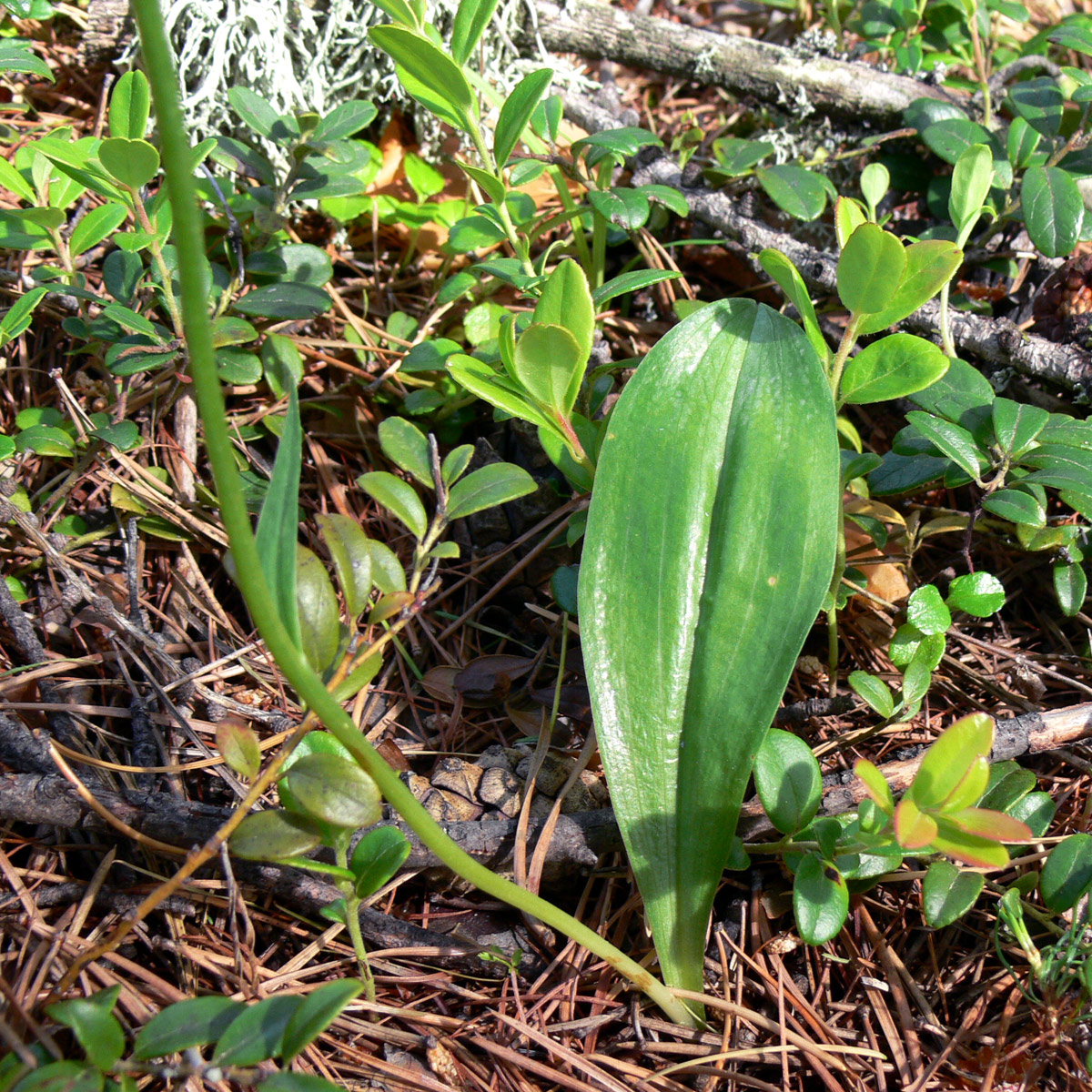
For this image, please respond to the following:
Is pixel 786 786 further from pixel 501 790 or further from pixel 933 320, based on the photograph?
pixel 933 320

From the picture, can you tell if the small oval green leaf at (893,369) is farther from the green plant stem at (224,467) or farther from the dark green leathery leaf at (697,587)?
the green plant stem at (224,467)

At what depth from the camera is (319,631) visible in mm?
759

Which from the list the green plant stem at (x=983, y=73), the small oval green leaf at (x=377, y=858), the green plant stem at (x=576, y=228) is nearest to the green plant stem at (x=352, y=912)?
the small oval green leaf at (x=377, y=858)

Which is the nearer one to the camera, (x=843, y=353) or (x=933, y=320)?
(x=843, y=353)

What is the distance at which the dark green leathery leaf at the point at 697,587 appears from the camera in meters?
0.93

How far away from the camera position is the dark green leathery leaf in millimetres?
925

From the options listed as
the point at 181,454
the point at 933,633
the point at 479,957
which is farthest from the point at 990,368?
the point at 181,454

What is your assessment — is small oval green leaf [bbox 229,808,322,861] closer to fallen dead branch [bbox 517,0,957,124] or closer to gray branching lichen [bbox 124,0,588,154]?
gray branching lichen [bbox 124,0,588,154]

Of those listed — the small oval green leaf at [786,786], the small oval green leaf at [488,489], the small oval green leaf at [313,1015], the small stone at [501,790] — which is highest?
the small oval green leaf at [488,489]

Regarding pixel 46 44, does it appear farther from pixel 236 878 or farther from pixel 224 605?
pixel 236 878

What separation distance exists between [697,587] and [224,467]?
553 mm

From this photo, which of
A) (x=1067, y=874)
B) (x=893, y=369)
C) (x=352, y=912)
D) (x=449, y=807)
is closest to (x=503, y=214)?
(x=893, y=369)

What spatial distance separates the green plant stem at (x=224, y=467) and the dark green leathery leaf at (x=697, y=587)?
0.21 meters

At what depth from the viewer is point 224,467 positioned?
62 cm
